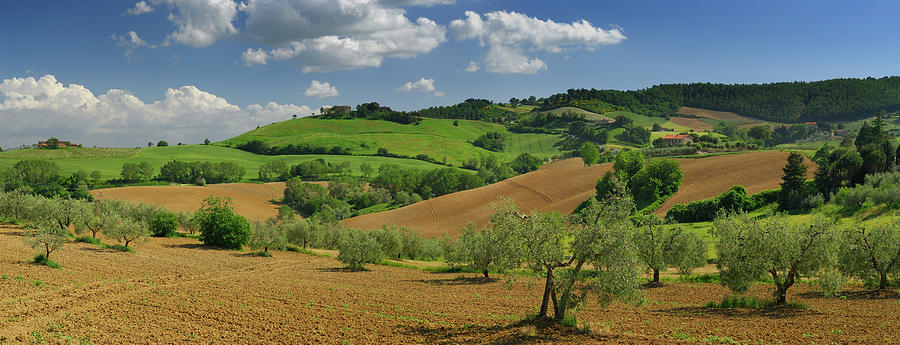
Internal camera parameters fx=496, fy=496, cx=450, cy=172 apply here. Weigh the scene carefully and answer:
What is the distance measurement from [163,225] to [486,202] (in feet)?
238

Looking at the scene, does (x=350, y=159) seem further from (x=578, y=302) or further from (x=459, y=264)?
(x=578, y=302)

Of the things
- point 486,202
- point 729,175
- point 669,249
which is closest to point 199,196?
point 486,202

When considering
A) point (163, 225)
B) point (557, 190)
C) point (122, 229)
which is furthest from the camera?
point (557, 190)

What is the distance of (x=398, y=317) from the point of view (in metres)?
26.8

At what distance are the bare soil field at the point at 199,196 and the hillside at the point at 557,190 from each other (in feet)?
103

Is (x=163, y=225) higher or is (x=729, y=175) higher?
(x=729, y=175)

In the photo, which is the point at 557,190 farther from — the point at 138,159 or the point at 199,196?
the point at 138,159

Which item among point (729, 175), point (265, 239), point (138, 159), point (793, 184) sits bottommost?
point (265, 239)

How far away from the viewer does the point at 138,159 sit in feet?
573

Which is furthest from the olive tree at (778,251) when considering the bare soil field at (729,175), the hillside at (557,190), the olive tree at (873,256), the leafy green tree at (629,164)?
the leafy green tree at (629,164)

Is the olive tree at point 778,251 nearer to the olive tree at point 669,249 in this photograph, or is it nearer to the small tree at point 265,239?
the olive tree at point 669,249

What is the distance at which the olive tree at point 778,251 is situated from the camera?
92.3ft

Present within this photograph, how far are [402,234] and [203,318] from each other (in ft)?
140

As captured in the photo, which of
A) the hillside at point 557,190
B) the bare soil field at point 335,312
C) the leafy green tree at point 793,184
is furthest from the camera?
the hillside at point 557,190
